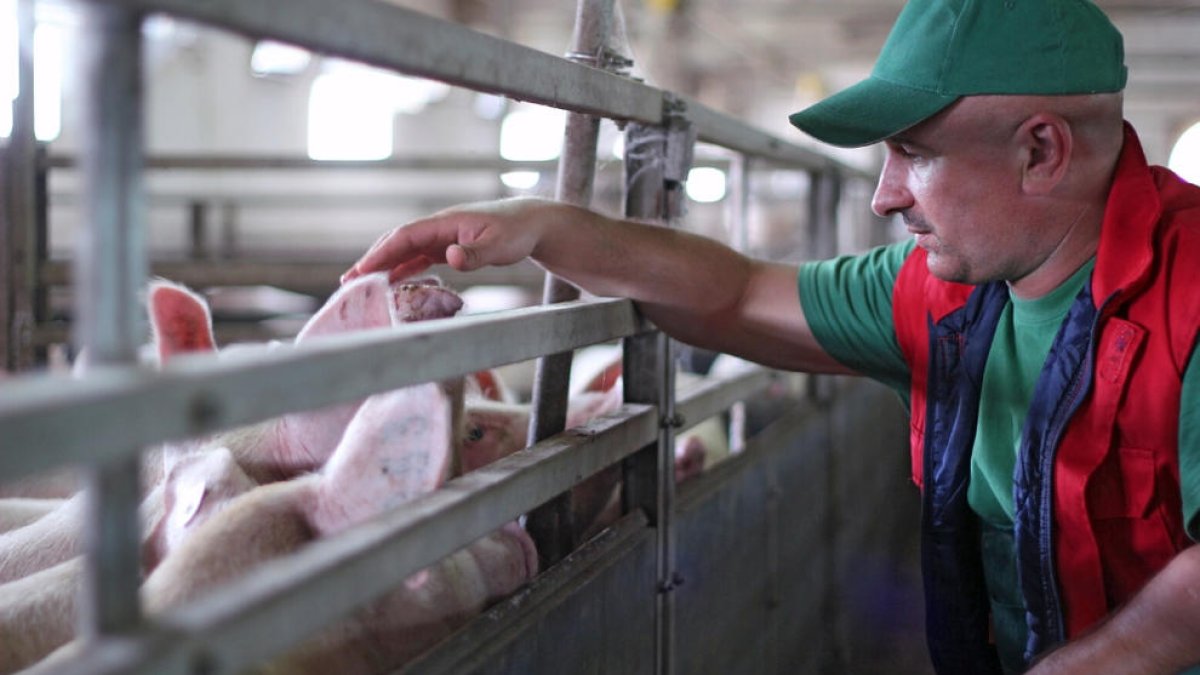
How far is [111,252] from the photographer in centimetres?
73

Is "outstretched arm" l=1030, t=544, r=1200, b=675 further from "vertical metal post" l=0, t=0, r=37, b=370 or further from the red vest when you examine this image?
"vertical metal post" l=0, t=0, r=37, b=370

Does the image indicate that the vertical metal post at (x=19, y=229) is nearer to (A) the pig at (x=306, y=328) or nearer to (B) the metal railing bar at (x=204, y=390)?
(A) the pig at (x=306, y=328)

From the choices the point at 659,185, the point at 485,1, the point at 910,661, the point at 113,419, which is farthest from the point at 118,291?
the point at 485,1

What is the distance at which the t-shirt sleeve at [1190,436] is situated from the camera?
1.55m

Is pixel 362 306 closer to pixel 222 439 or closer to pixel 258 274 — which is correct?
pixel 222 439

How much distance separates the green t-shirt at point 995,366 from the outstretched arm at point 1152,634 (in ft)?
0.25

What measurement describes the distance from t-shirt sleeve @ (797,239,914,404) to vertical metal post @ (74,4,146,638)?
1538 millimetres

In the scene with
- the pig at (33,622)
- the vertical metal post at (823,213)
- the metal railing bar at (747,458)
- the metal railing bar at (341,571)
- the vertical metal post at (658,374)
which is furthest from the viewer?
the vertical metal post at (823,213)

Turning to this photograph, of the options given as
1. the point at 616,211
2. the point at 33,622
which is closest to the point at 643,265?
the point at 33,622

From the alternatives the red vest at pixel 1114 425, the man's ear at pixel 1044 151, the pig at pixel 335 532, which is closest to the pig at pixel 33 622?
the pig at pixel 335 532

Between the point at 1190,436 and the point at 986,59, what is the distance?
56 cm

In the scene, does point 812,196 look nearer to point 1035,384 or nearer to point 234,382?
point 1035,384

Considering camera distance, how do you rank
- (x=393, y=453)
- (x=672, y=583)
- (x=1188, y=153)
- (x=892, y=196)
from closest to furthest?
(x=393, y=453), (x=892, y=196), (x=672, y=583), (x=1188, y=153)

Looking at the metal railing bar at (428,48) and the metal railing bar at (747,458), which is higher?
the metal railing bar at (428,48)
